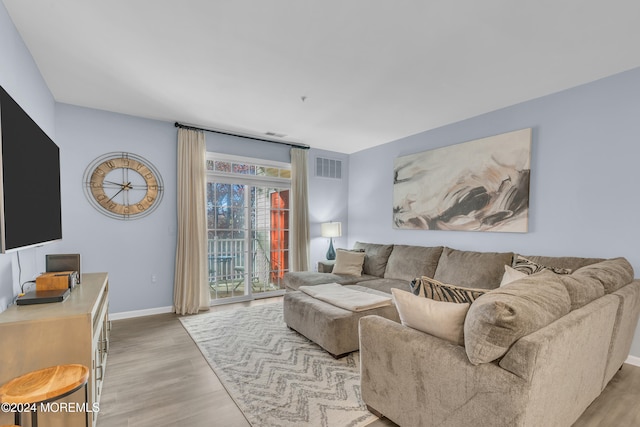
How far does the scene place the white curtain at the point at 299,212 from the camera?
491 cm

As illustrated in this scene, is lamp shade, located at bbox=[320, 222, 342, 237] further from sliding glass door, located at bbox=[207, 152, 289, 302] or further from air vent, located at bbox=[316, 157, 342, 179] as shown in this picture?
air vent, located at bbox=[316, 157, 342, 179]

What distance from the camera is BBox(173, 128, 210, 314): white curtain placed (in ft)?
12.7

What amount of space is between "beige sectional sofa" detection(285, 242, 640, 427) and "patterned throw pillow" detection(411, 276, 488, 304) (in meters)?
0.11

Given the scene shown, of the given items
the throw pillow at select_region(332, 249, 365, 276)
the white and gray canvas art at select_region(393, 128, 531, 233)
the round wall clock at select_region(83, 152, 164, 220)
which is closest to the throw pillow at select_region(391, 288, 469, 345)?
the white and gray canvas art at select_region(393, 128, 531, 233)

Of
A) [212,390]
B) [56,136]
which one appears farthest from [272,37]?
[56,136]

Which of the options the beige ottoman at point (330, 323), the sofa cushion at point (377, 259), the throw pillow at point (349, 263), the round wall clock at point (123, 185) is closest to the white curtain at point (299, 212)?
the throw pillow at point (349, 263)

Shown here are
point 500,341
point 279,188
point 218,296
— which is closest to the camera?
point 500,341

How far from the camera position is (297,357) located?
2625mm

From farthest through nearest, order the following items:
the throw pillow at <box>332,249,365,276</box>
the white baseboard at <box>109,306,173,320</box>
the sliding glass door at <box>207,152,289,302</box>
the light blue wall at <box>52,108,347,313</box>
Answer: the sliding glass door at <box>207,152,289,302</box> → the throw pillow at <box>332,249,365,276</box> → the white baseboard at <box>109,306,173,320</box> → the light blue wall at <box>52,108,347,313</box>

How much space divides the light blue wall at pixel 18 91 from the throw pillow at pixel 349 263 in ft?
10.7

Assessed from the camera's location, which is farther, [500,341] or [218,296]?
[218,296]

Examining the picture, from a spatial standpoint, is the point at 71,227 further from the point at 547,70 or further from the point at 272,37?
the point at 547,70

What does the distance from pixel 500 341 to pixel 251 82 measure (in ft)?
9.13

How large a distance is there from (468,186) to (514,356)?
2.87 meters
